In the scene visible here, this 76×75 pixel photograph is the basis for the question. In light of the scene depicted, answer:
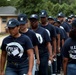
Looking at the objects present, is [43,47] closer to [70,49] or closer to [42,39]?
[42,39]

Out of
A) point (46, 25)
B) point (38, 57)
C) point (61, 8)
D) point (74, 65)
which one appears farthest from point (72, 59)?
point (61, 8)

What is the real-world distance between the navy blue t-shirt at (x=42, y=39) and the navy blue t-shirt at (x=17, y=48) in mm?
2112

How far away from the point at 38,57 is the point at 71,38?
2265 millimetres

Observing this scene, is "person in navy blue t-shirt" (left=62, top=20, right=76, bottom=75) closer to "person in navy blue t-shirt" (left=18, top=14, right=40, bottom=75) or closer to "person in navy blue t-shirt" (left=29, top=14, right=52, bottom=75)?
"person in navy blue t-shirt" (left=18, top=14, right=40, bottom=75)

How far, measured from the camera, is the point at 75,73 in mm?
6590

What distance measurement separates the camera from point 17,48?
23.0 ft

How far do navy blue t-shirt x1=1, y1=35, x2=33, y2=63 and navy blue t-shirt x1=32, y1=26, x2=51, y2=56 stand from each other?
2.11 meters

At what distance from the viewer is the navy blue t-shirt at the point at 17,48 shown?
7.00m

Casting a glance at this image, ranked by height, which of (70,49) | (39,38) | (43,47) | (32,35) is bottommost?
(43,47)

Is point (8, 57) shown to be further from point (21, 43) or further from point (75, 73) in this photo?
point (75, 73)

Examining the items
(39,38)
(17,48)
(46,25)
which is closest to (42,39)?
(39,38)

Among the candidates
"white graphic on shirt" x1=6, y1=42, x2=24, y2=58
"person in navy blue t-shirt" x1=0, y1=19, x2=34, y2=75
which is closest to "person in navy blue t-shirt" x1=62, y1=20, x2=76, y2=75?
"person in navy blue t-shirt" x1=0, y1=19, x2=34, y2=75

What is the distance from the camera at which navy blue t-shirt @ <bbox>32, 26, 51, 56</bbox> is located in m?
9.18

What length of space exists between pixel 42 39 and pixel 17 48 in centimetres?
234
